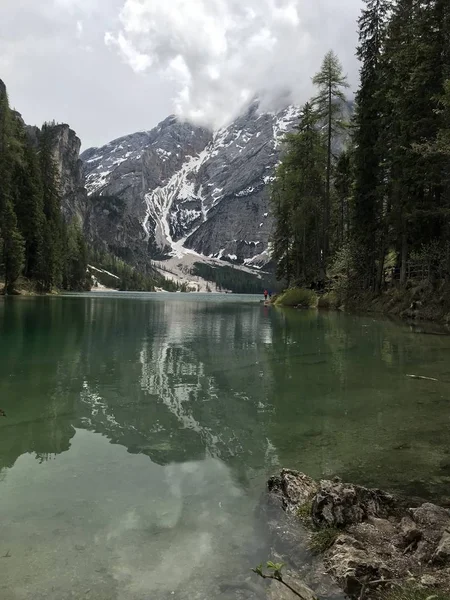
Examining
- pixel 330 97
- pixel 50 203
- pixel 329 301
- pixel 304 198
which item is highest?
pixel 330 97

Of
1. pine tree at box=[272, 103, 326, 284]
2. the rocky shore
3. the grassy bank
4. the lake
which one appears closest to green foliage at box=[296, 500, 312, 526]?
the rocky shore

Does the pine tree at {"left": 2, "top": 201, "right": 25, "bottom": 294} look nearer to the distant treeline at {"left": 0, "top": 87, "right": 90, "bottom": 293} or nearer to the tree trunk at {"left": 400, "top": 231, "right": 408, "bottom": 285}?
the distant treeline at {"left": 0, "top": 87, "right": 90, "bottom": 293}

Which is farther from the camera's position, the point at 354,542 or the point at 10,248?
the point at 10,248

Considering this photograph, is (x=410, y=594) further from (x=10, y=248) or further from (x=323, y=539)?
(x=10, y=248)

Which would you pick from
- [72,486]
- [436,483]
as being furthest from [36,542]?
[436,483]

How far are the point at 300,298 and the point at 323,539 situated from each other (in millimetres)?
40858

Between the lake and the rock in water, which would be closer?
the lake

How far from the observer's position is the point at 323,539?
3.78 meters

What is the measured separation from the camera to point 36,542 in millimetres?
3740

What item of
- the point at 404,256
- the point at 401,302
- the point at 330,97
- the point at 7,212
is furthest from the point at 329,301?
the point at 7,212

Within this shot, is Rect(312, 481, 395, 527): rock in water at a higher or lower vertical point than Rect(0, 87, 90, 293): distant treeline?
lower

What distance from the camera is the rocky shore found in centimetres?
310

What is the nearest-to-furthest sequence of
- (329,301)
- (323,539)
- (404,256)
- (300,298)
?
(323,539) < (404,256) < (329,301) < (300,298)

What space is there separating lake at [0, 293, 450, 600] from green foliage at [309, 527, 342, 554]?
1.39ft
